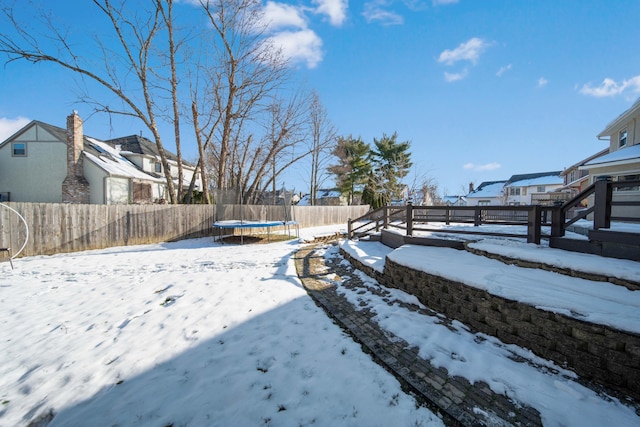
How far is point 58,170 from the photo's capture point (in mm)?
15867

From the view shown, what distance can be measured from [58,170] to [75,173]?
2.25 m

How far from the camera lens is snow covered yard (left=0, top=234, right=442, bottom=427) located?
2.02m

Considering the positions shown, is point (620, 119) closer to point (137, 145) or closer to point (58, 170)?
point (58, 170)

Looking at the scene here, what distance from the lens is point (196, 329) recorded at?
131 inches

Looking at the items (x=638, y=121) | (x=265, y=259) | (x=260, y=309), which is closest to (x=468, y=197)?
(x=638, y=121)

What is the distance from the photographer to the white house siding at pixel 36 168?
15828mm

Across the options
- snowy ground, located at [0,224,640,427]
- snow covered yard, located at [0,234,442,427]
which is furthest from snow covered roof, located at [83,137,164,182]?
snowy ground, located at [0,224,640,427]

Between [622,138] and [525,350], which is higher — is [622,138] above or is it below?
above

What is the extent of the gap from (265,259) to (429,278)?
480 cm

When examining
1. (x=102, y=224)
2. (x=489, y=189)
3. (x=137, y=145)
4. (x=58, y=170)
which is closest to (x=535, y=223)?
(x=102, y=224)

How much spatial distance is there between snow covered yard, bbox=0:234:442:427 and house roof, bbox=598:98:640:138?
13294 millimetres

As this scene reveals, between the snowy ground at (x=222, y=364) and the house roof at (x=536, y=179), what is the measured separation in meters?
36.9

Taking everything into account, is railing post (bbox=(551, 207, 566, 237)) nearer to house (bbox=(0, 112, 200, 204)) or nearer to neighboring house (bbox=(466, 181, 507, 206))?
house (bbox=(0, 112, 200, 204))

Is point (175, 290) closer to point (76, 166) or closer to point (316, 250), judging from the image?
point (316, 250)
